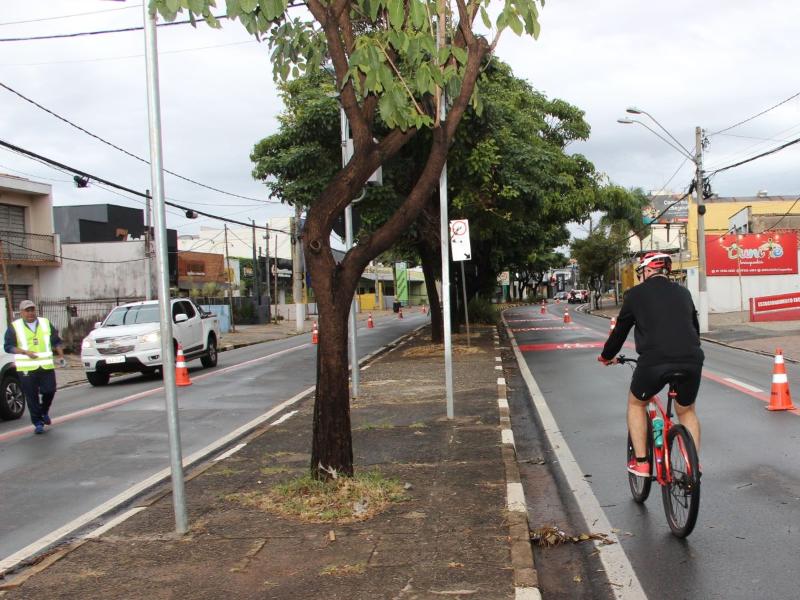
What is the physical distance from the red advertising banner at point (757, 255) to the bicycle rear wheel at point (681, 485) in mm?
36247

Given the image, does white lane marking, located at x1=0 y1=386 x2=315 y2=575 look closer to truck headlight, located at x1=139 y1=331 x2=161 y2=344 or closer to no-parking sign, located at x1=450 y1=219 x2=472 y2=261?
no-parking sign, located at x1=450 y1=219 x2=472 y2=261

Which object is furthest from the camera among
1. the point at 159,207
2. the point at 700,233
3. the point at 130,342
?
the point at 700,233

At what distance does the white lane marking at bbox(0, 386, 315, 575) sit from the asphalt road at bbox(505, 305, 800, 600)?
3815mm

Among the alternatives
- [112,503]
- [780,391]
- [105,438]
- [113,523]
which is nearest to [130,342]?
[105,438]

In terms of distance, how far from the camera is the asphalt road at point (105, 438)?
6324mm

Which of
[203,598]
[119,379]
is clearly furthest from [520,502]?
[119,379]

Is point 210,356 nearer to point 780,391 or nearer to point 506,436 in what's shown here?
point 506,436

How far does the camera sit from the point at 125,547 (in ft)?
16.0

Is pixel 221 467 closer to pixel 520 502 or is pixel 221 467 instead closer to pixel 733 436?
pixel 520 502

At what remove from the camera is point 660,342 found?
5047mm

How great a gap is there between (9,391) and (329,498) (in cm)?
801

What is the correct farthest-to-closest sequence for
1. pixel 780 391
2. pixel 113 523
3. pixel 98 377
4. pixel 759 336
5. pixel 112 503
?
pixel 759 336, pixel 98 377, pixel 780 391, pixel 112 503, pixel 113 523

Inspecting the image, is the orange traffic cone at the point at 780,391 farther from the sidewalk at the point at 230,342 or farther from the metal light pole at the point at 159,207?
the sidewalk at the point at 230,342

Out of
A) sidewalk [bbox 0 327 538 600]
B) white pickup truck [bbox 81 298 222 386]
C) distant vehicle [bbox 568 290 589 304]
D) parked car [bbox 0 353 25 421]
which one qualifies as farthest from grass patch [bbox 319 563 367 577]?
distant vehicle [bbox 568 290 589 304]
